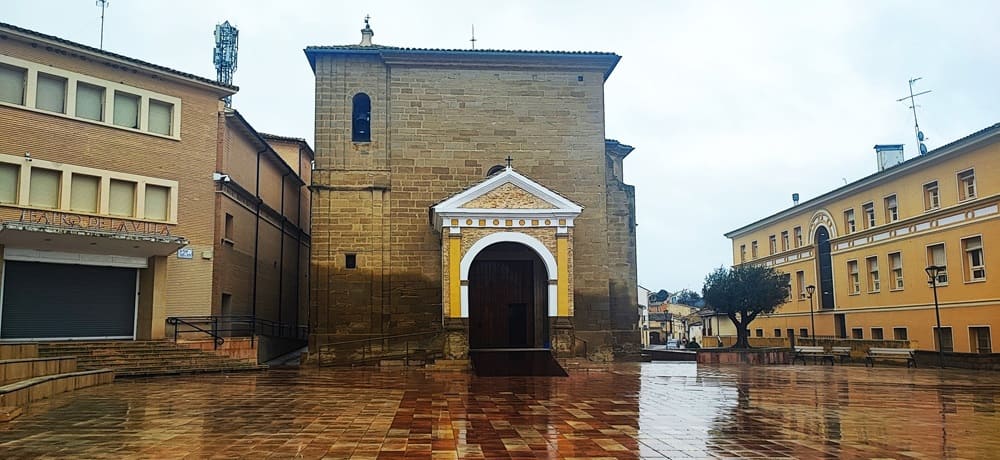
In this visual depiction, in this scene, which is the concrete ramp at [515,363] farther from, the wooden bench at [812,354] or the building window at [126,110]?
the building window at [126,110]

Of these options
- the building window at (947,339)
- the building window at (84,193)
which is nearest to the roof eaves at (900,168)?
the building window at (947,339)

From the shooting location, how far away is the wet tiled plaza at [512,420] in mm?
8211

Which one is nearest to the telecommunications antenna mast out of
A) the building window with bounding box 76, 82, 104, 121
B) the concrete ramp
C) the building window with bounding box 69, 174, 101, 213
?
the building window with bounding box 76, 82, 104, 121

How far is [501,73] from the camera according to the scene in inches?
1041

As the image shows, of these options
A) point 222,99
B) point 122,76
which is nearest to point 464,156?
point 222,99

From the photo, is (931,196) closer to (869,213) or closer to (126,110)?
(869,213)

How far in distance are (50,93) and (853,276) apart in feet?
119

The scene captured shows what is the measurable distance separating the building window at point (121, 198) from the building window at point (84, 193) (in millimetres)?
382

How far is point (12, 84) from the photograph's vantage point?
20.4 meters

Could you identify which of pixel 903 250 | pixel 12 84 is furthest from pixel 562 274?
pixel 903 250

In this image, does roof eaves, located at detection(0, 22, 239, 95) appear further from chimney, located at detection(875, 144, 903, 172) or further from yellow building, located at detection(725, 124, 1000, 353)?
chimney, located at detection(875, 144, 903, 172)

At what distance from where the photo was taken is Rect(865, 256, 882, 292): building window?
37.1m

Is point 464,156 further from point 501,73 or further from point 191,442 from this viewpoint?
point 191,442

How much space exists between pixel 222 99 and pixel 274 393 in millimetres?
13426
